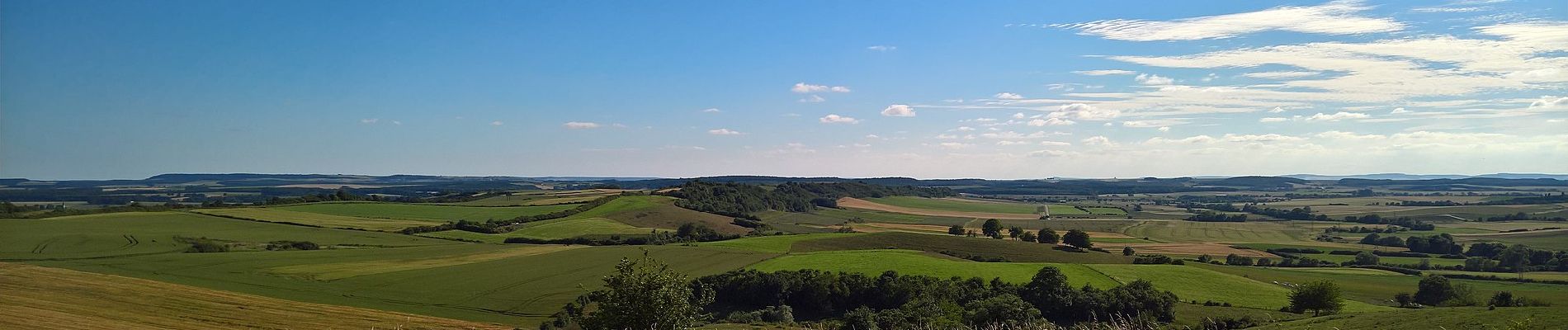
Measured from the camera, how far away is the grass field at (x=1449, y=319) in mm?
26250

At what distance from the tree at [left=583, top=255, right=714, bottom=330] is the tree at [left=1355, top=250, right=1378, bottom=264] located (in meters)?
84.0

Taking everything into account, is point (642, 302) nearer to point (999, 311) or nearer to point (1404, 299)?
point (999, 311)

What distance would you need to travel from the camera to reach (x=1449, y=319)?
1142 inches

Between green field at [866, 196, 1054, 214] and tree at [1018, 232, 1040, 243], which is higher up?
green field at [866, 196, 1054, 214]

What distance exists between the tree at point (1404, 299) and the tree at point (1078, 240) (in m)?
36.8

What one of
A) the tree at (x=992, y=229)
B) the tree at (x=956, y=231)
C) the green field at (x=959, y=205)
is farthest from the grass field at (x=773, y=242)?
the green field at (x=959, y=205)

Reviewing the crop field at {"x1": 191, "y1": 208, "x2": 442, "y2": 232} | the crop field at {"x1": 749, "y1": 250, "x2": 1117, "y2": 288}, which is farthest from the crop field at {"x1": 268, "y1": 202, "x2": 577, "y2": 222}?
the crop field at {"x1": 749, "y1": 250, "x2": 1117, "y2": 288}

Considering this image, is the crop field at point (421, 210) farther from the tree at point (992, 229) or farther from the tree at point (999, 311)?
the tree at point (999, 311)

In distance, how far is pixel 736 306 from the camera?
209 feet

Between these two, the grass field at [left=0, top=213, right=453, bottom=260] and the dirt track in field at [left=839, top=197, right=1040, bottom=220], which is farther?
the dirt track in field at [left=839, top=197, right=1040, bottom=220]

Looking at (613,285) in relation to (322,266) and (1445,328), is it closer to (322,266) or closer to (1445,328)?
(1445,328)

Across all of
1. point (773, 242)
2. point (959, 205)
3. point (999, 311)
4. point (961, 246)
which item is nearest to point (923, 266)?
point (999, 311)

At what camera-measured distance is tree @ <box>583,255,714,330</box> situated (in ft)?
71.9

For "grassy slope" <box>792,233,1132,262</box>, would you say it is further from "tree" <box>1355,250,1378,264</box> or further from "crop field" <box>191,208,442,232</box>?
"crop field" <box>191,208,442,232</box>
